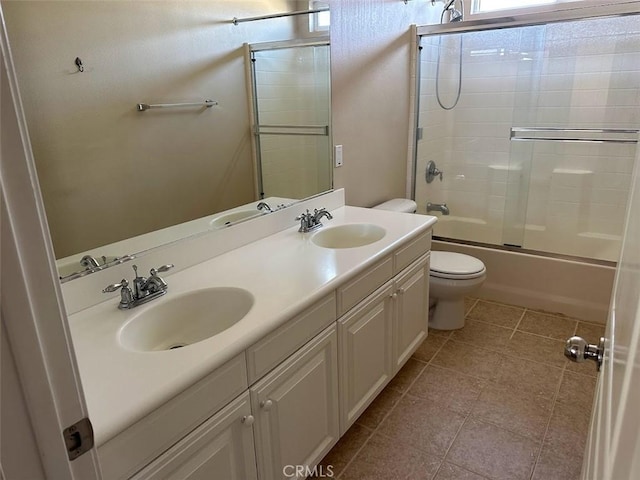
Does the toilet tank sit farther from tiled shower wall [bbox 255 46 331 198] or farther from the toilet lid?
tiled shower wall [bbox 255 46 331 198]

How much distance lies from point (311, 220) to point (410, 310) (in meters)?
0.68

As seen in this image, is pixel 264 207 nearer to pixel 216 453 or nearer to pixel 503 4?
pixel 216 453

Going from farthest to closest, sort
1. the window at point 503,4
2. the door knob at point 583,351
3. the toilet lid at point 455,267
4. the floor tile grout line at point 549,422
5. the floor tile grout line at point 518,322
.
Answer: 1. the window at point 503,4
2. the floor tile grout line at point 518,322
3. the toilet lid at point 455,267
4. the floor tile grout line at point 549,422
5. the door knob at point 583,351

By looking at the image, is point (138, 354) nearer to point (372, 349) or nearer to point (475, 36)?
point (372, 349)

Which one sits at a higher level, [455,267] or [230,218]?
[230,218]

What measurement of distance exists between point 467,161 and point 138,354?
329cm

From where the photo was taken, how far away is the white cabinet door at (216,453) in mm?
1080

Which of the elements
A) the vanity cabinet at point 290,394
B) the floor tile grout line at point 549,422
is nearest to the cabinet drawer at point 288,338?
the vanity cabinet at point 290,394

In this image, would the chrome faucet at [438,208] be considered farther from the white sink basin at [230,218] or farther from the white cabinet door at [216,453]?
the white cabinet door at [216,453]

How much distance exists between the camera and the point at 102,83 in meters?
1.42

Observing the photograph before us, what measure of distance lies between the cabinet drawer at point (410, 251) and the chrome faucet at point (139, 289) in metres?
1.03

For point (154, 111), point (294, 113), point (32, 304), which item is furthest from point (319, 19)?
point (32, 304)

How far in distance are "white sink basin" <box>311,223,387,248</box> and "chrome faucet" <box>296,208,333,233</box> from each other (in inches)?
2.4

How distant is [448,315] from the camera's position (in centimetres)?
290
